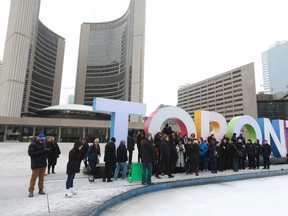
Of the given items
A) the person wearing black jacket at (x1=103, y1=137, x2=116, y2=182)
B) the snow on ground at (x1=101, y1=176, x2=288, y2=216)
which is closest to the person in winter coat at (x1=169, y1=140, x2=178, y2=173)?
the snow on ground at (x1=101, y1=176, x2=288, y2=216)

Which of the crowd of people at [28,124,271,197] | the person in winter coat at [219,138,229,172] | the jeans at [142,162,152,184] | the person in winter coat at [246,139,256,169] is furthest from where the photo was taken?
the person in winter coat at [246,139,256,169]

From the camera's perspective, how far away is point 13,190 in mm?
5566

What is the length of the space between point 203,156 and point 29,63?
84.0m

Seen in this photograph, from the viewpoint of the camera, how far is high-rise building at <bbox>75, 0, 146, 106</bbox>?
8531cm

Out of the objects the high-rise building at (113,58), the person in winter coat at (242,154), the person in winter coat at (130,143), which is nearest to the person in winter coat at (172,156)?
the person in winter coat at (130,143)

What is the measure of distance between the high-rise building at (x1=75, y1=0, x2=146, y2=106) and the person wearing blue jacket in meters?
72.8

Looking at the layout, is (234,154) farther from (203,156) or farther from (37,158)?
(37,158)

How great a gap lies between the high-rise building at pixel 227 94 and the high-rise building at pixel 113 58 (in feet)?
165

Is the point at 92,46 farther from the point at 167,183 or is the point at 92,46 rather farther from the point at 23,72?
the point at 167,183

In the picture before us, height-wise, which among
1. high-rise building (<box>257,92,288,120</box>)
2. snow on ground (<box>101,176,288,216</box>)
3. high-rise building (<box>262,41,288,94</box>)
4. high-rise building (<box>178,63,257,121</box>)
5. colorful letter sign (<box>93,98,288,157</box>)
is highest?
high-rise building (<box>262,41,288,94</box>)

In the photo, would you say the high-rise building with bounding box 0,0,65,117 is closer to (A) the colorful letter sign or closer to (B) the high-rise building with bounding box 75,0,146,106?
(B) the high-rise building with bounding box 75,0,146,106

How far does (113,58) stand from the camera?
10244 cm

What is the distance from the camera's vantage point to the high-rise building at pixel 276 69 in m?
163

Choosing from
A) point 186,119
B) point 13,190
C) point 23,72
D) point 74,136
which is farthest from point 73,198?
point 23,72
